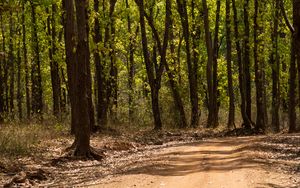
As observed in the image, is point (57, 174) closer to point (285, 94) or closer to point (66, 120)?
point (66, 120)

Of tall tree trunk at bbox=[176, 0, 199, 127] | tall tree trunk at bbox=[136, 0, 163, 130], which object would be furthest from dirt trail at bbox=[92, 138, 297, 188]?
tall tree trunk at bbox=[176, 0, 199, 127]

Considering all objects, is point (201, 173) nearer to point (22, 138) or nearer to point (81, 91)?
point (81, 91)

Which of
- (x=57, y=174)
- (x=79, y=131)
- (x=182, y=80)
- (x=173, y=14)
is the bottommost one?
(x=57, y=174)

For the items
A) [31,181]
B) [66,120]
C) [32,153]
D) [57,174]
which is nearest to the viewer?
[31,181]

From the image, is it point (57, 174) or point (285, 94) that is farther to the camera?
point (285, 94)

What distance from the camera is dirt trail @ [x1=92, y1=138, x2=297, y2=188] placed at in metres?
12.0

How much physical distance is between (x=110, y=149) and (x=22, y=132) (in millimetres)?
3684

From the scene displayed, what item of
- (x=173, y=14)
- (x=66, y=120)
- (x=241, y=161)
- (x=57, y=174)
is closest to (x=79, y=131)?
(x=57, y=174)

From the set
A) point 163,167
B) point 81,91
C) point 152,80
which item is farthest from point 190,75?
point 163,167

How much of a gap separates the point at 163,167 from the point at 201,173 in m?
1.82

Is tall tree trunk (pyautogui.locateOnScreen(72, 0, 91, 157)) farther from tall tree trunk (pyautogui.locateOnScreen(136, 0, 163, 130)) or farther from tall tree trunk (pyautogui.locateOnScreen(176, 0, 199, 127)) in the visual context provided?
tall tree trunk (pyautogui.locateOnScreen(176, 0, 199, 127))

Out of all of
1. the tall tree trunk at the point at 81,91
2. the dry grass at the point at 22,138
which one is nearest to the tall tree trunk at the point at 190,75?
the dry grass at the point at 22,138

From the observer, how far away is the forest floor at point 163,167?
12.5m

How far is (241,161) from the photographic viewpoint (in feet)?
51.4
